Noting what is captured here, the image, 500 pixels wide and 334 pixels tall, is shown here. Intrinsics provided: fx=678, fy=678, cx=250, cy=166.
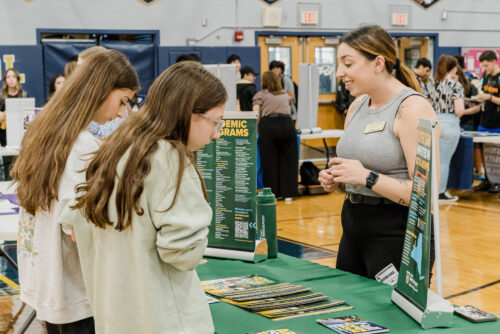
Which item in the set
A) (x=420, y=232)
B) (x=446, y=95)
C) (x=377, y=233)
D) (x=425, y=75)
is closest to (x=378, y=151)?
(x=377, y=233)

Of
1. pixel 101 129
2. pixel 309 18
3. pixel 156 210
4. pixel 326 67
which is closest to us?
pixel 156 210

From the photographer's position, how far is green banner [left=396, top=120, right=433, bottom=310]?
1.74 m

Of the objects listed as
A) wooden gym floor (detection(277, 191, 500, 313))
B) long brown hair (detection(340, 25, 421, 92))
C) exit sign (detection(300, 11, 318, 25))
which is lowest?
wooden gym floor (detection(277, 191, 500, 313))

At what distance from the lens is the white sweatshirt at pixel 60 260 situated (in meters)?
1.98

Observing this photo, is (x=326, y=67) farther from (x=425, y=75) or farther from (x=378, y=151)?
(x=378, y=151)

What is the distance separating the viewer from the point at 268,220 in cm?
265

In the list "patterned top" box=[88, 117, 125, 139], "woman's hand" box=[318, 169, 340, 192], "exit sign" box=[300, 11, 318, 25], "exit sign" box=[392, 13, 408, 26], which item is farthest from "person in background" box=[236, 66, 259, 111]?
"woman's hand" box=[318, 169, 340, 192]

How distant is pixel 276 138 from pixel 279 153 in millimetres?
204

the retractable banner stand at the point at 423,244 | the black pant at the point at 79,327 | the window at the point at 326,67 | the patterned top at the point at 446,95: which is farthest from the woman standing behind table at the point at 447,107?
the black pant at the point at 79,327

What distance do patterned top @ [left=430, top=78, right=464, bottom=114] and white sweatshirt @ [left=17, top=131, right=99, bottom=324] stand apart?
6132mm

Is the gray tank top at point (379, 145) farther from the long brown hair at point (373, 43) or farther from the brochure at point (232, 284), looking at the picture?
the brochure at point (232, 284)

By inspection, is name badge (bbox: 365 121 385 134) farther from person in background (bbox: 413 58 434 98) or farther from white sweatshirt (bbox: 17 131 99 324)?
person in background (bbox: 413 58 434 98)

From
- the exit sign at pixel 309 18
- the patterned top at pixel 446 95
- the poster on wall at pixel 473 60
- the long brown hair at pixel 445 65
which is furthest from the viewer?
the poster on wall at pixel 473 60

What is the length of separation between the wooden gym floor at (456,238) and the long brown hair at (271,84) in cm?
131
